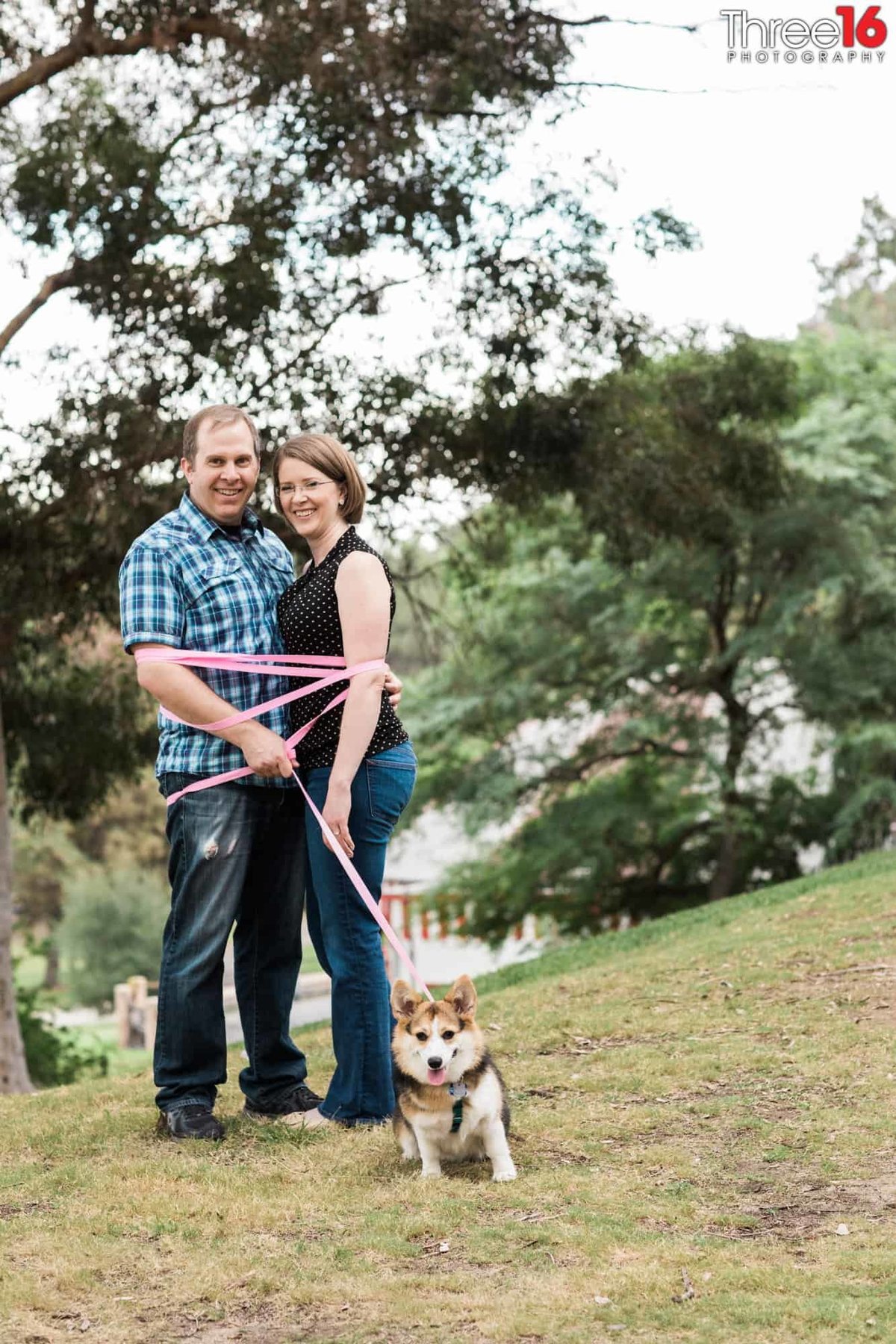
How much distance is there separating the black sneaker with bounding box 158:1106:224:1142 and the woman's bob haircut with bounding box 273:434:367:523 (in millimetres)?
1942

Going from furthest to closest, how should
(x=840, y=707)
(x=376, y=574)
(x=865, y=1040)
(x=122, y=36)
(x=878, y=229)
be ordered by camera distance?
(x=878, y=229)
(x=840, y=707)
(x=122, y=36)
(x=865, y=1040)
(x=376, y=574)

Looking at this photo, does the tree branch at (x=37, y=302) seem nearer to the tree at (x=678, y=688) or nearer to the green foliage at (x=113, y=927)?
the tree at (x=678, y=688)

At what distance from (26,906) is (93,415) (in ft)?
86.5

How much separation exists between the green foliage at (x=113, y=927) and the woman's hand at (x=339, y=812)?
982 inches

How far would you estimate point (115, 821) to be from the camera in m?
32.8

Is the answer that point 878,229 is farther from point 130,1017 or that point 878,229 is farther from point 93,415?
point 93,415

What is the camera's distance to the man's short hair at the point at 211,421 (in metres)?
4.86

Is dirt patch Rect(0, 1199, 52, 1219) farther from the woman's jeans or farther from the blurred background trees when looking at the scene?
the blurred background trees

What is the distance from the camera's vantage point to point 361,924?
4.80 metres

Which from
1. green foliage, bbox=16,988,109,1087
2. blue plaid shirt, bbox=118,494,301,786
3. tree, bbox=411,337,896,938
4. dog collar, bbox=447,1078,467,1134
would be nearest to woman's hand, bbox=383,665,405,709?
blue plaid shirt, bbox=118,494,301,786

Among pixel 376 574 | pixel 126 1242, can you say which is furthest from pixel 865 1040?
pixel 126 1242

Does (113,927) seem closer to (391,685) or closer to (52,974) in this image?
(52,974)

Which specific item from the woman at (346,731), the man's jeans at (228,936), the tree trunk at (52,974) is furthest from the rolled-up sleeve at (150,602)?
the tree trunk at (52,974)

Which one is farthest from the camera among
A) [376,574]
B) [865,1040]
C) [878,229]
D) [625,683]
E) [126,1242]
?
[878,229]
